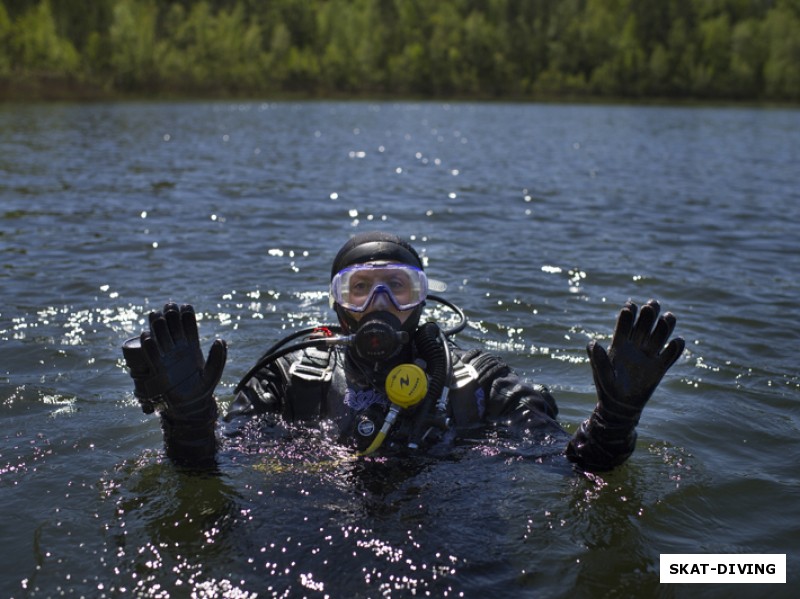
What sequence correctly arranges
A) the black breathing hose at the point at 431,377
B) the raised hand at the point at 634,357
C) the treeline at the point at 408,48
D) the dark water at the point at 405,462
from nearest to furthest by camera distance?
the dark water at the point at 405,462 → the raised hand at the point at 634,357 → the black breathing hose at the point at 431,377 → the treeline at the point at 408,48

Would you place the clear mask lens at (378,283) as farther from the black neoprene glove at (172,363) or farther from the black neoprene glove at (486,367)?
the black neoprene glove at (172,363)

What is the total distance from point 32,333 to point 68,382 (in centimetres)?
122

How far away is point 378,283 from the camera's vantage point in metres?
4.42

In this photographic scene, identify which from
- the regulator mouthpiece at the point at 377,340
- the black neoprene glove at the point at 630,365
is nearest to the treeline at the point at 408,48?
the regulator mouthpiece at the point at 377,340

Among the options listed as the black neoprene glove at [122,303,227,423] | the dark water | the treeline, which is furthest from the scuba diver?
the treeline

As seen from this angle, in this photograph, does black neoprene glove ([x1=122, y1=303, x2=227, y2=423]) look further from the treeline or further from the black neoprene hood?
the treeline

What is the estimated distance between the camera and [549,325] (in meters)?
7.60

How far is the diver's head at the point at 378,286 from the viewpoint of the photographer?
4352mm

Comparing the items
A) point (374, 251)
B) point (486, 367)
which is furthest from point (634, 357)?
point (374, 251)

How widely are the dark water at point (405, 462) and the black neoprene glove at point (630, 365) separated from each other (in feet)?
1.68

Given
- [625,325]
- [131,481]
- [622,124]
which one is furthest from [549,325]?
[622,124]

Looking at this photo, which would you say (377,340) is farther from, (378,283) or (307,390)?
(307,390)

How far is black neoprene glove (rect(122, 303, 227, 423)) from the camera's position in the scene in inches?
140

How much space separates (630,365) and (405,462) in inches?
51.6
